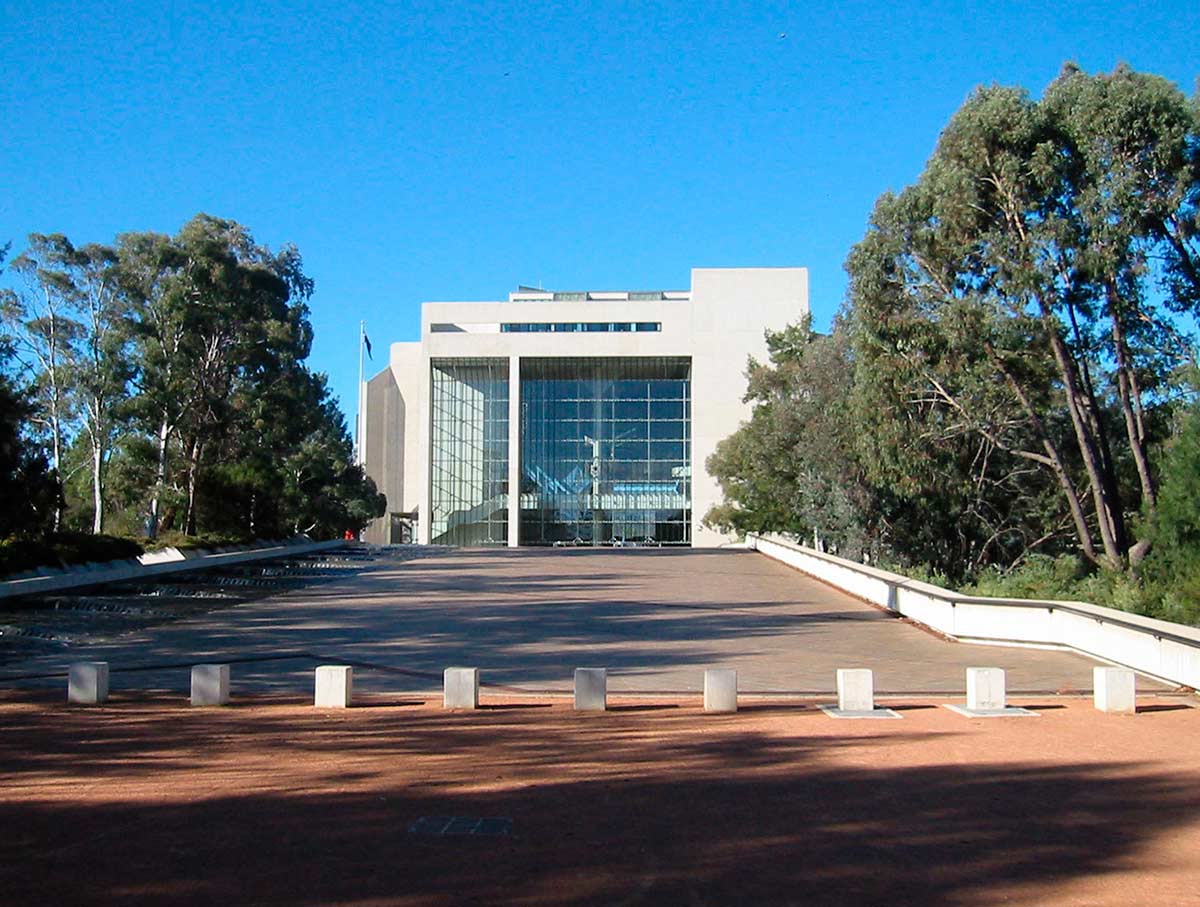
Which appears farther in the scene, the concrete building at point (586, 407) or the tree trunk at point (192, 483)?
the concrete building at point (586, 407)

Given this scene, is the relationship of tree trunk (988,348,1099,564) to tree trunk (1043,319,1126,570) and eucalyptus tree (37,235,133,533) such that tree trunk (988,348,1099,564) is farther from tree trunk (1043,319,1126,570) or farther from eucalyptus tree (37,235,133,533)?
eucalyptus tree (37,235,133,533)

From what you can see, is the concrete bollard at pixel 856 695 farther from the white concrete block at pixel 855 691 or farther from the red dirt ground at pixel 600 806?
the red dirt ground at pixel 600 806

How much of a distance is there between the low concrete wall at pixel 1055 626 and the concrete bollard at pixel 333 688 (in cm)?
889

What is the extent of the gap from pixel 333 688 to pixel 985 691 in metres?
6.56

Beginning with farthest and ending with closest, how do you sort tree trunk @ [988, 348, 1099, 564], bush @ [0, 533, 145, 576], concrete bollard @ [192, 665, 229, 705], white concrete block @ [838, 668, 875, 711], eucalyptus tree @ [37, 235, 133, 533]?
eucalyptus tree @ [37, 235, 133, 533]
tree trunk @ [988, 348, 1099, 564]
bush @ [0, 533, 145, 576]
concrete bollard @ [192, 665, 229, 705]
white concrete block @ [838, 668, 875, 711]

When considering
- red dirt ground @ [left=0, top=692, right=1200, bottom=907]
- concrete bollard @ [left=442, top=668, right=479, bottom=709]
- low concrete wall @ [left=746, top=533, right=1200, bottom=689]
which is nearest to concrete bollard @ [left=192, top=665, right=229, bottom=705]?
red dirt ground @ [left=0, top=692, right=1200, bottom=907]

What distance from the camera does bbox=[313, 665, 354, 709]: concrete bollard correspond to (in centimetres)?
1146

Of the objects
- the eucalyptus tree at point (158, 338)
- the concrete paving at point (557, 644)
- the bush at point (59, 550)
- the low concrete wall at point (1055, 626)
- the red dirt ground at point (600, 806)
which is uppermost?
the eucalyptus tree at point (158, 338)

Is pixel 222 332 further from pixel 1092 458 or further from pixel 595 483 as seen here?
pixel 595 483

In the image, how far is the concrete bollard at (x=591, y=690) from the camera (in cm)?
1130

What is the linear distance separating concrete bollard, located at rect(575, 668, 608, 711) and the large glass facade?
6469 cm

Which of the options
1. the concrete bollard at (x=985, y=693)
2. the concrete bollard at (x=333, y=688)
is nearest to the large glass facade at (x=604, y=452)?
the concrete bollard at (x=333, y=688)

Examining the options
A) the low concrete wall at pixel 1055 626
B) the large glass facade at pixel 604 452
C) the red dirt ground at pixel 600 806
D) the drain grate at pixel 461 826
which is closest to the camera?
the red dirt ground at pixel 600 806

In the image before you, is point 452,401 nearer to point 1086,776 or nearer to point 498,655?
point 498,655
